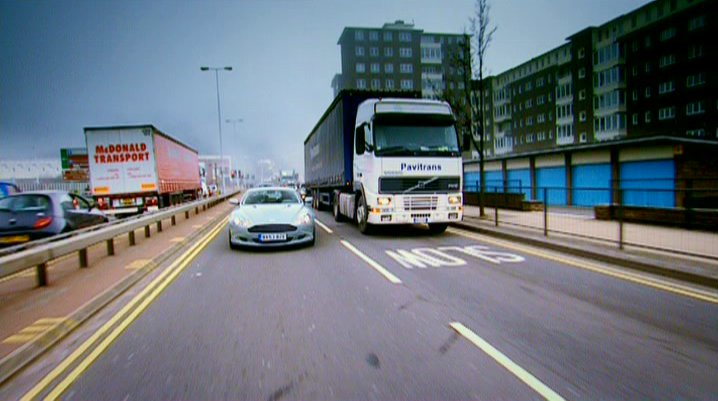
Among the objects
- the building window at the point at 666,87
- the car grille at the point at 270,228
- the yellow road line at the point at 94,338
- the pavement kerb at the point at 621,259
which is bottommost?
the pavement kerb at the point at 621,259

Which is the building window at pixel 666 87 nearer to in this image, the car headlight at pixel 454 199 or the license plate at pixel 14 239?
the car headlight at pixel 454 199

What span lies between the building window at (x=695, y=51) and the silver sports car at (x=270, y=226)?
39.0m

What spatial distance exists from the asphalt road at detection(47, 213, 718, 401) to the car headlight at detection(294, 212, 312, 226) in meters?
2.67

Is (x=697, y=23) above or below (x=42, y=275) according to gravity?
above

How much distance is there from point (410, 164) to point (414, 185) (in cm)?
56

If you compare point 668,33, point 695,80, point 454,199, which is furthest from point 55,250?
point 668,33

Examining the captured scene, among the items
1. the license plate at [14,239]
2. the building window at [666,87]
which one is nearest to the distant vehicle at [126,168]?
the license plate at [14,239]

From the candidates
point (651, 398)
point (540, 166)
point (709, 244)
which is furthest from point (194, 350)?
point (540, 166)

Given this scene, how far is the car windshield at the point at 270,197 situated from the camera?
37.6ft

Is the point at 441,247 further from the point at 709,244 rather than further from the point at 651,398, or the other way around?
the point at 651,398

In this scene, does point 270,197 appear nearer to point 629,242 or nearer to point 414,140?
point 414,140

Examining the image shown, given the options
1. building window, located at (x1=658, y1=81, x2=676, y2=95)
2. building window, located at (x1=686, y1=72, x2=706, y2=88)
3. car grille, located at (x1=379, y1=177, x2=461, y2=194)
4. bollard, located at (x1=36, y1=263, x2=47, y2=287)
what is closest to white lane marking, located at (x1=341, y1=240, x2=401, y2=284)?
car grille, located at (x1=379, y1=177, x2=461, y2=194)

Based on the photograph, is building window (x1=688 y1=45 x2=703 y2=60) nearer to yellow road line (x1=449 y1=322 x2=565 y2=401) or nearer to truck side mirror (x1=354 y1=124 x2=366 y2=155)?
truck side mirror (x1=354 y1=124 x2=366 y2=155)

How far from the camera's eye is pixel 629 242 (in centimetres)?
890
